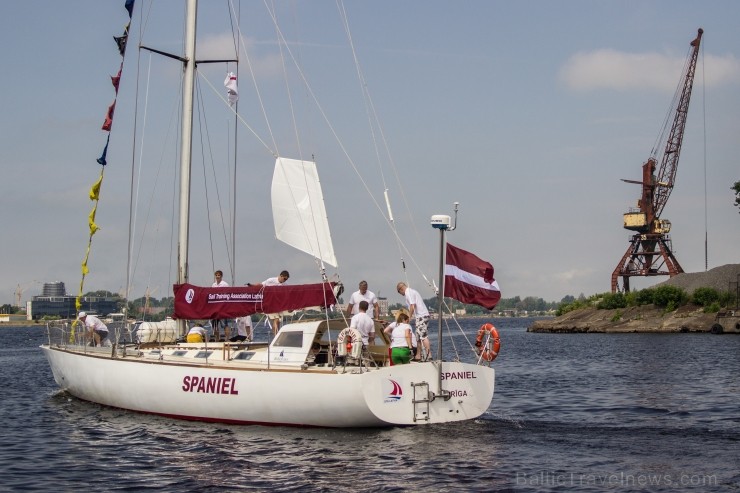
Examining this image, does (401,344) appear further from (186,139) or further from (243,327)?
(186,139)

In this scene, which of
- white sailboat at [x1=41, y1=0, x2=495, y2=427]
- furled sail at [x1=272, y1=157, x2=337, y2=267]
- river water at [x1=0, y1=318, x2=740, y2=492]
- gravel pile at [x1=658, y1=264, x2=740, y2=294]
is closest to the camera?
river water at [x1=0, y1=318, x2=740, y2=492]

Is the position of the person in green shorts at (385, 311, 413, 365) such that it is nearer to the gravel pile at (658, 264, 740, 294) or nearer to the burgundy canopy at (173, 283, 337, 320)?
the burgundy canopy at (173, 283, 337, 320)

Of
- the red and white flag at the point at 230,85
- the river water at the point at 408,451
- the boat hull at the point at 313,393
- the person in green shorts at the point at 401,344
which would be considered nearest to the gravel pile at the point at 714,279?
the river water at the point at 408,451

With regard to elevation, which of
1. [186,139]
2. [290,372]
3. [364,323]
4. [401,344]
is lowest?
[290,372]

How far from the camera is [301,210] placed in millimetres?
20562

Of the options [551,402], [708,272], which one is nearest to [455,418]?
[551,402]

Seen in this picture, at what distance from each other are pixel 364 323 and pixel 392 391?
2.44 m

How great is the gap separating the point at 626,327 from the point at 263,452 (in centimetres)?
7861

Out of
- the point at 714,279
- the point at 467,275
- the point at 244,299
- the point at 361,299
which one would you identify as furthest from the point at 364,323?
the point at 714,279

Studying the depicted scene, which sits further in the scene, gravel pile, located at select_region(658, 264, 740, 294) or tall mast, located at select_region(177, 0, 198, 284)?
gravel pile, located at select_region(658, 264, 740, 294)

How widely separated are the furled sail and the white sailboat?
24 millimetres

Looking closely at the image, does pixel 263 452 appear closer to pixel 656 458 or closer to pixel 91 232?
pixel 656 458

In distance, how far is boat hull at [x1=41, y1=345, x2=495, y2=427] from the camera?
58.2 feet

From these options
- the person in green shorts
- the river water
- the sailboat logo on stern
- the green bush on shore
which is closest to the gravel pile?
the green bush on shore
